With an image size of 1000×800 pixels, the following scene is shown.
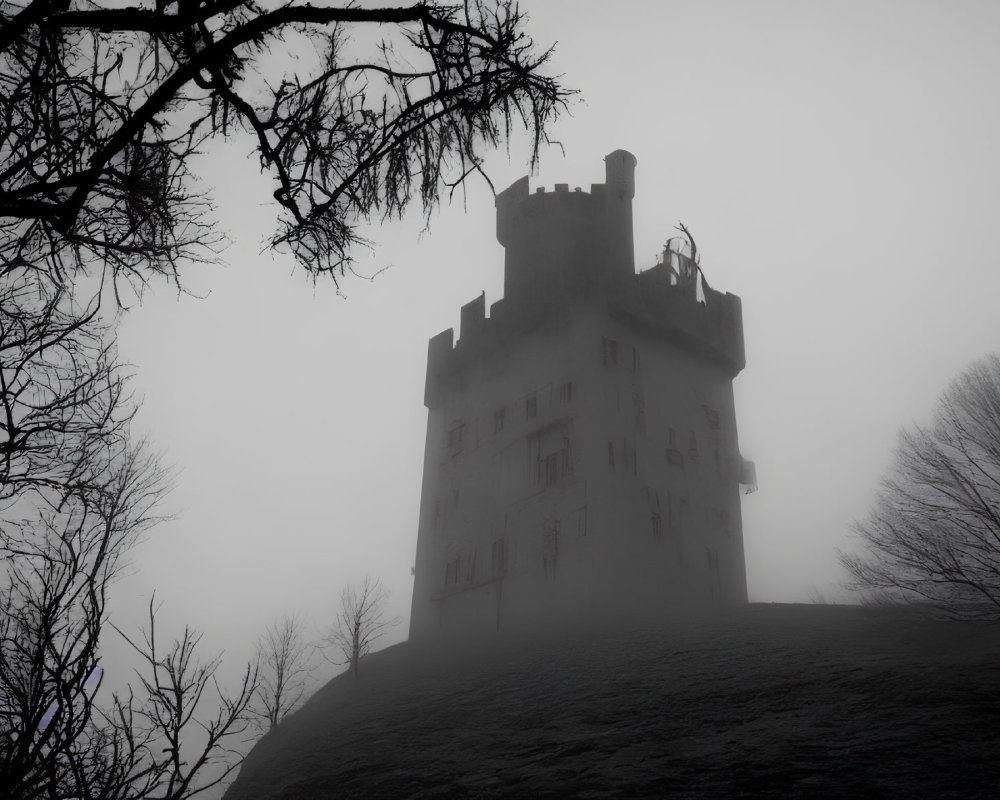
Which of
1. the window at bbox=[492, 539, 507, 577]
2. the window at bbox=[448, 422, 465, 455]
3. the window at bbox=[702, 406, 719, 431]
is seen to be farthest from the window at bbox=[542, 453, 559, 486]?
the window at bbox=[702, 406, 719, 431]

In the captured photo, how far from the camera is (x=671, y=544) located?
773 inches

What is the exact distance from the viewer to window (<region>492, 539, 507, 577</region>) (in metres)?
20.0

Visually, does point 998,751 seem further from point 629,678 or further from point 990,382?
point 990,382

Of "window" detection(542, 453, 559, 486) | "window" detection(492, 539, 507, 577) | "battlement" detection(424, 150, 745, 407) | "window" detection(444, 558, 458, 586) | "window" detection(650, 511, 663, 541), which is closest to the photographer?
"window" detection(650, 511, 663, 541)

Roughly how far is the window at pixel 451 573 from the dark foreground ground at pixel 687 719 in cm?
513

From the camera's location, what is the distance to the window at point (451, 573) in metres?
21.1

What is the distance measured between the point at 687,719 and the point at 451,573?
13.0 meters

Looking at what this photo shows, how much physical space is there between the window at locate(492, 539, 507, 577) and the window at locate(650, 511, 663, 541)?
12.9 ft

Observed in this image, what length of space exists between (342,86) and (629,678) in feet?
32.5

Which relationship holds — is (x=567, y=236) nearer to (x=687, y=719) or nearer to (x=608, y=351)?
(x=608, y=351)

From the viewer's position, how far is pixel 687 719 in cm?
883

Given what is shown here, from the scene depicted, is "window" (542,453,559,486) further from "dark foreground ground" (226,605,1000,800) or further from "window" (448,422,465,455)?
"dark foreground ground" (226,605,1000,800)

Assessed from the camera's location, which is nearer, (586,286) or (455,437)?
(586,286)

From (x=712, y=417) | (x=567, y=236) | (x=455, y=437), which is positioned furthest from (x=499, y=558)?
(x=567, y=236)
